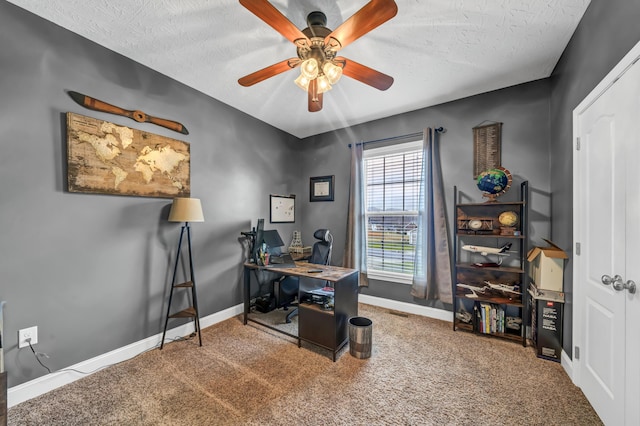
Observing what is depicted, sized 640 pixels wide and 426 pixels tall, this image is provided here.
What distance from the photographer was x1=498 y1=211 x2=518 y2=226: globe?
2.52 m

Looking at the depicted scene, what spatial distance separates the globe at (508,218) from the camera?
2523 millimetres

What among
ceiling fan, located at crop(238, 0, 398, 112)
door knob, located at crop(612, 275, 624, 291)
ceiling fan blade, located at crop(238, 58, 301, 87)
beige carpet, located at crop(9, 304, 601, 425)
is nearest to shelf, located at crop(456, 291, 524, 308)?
beige carpet, located at crop(9, 304, 601, 425)

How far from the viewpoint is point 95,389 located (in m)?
1.83

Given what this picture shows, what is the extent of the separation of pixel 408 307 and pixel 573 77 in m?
2.84

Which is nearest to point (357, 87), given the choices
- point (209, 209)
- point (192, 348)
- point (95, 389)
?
point (209, 209)

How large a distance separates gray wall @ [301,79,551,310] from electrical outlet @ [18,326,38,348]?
3.20 meters

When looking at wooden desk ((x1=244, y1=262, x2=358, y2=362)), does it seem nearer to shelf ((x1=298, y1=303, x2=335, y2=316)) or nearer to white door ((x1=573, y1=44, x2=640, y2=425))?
shelf ((x1=298, y1=303, x2=335, y2=316))

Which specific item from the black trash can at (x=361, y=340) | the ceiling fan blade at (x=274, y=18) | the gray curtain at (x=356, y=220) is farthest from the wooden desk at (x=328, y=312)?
the ceiling fan blade at (x=274, y=18)

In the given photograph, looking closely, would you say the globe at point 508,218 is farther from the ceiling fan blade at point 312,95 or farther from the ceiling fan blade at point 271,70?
the ceiling fan blade at point 271,70

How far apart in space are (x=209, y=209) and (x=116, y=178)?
3.13ft

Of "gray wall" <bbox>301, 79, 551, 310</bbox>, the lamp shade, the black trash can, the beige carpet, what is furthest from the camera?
"gray wall" <bbox>301, 79, 551, 310</bbox>

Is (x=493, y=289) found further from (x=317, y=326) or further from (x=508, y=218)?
(x=317, y=326)

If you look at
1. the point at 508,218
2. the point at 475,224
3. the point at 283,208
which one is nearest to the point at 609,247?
the point at 508,218

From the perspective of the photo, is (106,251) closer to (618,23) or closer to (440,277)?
(440,277)
